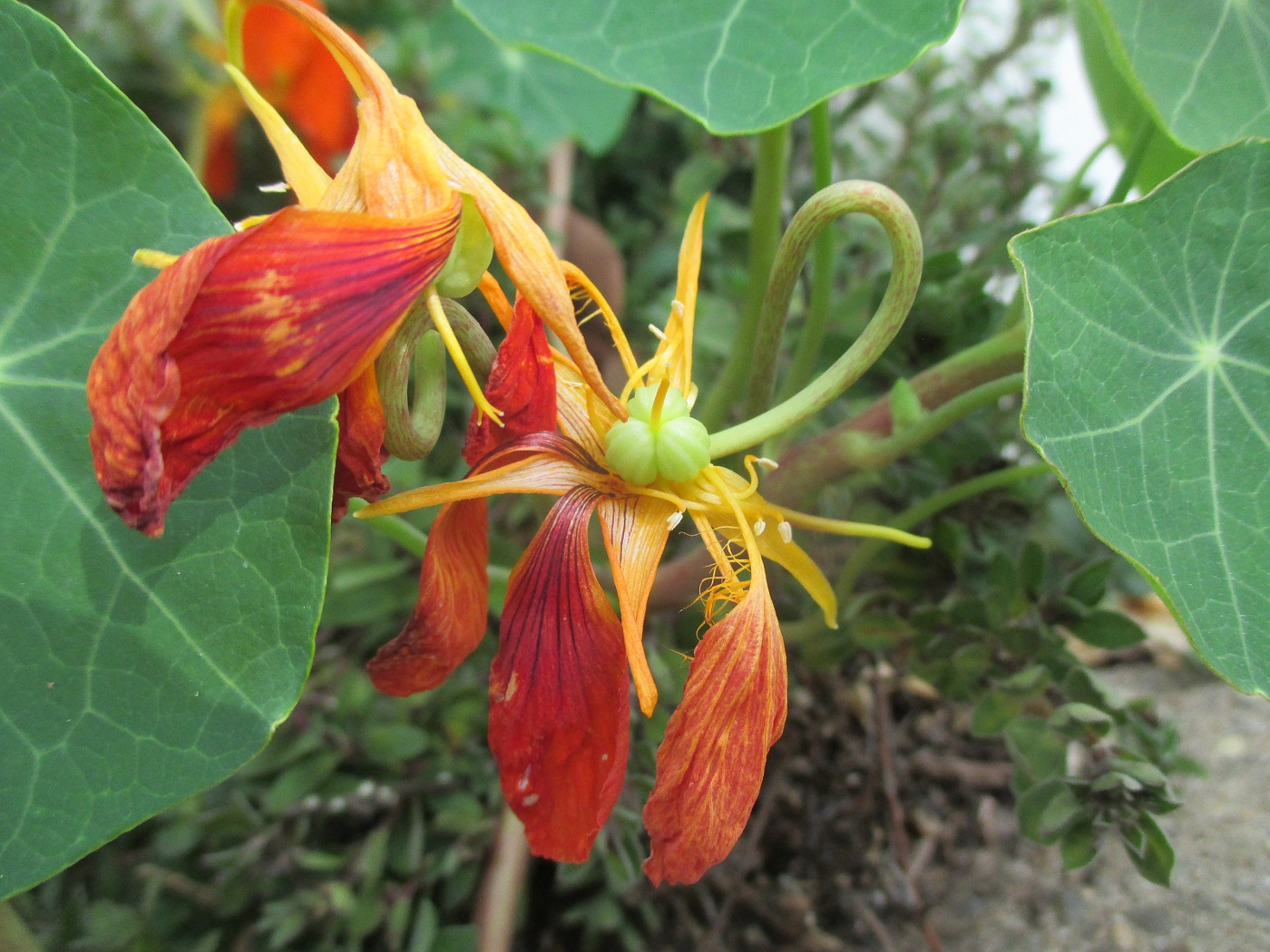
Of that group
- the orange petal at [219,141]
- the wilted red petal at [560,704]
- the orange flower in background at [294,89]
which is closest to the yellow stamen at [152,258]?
the wilted red petal at [560,704]

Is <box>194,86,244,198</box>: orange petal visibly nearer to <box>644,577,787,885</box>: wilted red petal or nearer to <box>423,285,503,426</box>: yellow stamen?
<box>423,285,503,426</box>: yellow stamen

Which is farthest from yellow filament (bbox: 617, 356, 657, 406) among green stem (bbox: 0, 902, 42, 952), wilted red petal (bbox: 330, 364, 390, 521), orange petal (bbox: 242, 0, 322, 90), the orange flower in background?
orange petal (bbox: 242, 0, 322, 90)

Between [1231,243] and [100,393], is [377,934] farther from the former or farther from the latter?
[1231,243]

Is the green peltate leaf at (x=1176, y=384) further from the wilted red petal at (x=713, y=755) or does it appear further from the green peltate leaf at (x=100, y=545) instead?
the green peltate leaf at (x=100, y=545)

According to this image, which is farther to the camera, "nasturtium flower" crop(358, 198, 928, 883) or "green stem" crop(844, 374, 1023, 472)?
"green stem" crop(844, 374, 1023, 472)

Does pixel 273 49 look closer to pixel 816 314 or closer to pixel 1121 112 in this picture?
pixel 816 314

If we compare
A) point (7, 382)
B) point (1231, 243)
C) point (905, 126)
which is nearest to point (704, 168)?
point (905, 126)

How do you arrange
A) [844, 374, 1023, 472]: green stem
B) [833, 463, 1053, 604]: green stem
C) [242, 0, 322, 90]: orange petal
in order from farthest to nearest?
[242, 0, 322, 90]: orange petal < [833, 463, 1053, 604]: green stem < [844, 374, 1023, 472]: green stem
